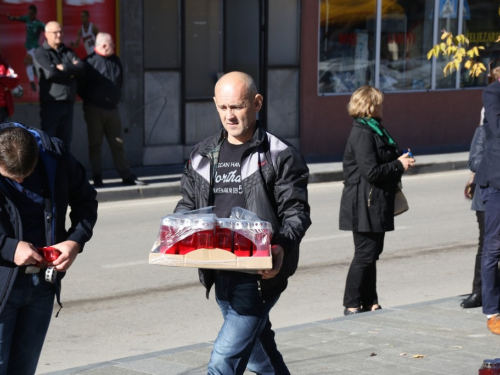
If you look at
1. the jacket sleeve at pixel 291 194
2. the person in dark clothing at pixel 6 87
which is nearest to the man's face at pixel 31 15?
the person in dark clothing at pixel 6 87

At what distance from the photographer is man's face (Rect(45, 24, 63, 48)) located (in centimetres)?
1389

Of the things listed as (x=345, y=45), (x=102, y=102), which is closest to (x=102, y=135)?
(x=102, y=102)

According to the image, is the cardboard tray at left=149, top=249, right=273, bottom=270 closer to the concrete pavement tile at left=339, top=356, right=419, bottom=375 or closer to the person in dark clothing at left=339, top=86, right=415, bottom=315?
the concrete pavement tile at left=339, top=356, right=419, bottom=375

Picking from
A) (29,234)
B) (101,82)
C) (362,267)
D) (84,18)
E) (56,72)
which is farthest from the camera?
(84,18)

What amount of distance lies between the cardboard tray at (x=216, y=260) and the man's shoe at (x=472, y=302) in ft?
12.5

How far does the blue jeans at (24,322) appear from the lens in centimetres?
442

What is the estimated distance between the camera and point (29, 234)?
4438 mm

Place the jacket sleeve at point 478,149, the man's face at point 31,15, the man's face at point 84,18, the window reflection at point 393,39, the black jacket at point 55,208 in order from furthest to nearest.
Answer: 1. the window reflection at point 393,39
2. the man's face at point 84,18
3. the man's face at point 31,15
4. the jacket sleeve at point 478,149
5. the black jacket at point 55,208

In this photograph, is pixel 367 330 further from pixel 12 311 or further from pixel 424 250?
pixel 424 250

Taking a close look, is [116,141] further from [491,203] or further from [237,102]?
[237,102]

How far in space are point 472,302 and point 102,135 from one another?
8252mm

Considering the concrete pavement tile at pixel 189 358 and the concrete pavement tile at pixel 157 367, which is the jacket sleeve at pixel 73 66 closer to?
the concrete pavement tile at pixel 189 358

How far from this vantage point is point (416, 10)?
2045 centimetres

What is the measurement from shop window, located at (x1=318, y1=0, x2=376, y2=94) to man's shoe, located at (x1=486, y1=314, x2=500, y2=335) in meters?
12.5
